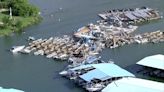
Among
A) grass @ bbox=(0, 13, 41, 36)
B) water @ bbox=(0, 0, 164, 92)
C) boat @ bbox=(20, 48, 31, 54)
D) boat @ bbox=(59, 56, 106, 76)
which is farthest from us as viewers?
grass @ bbox=(0, 13, 41, 36)

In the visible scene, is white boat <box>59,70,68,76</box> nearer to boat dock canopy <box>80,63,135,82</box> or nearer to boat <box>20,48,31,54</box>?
boat dock canopy <box>80,63,135,82</box>

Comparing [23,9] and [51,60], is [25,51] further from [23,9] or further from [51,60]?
[23,9]


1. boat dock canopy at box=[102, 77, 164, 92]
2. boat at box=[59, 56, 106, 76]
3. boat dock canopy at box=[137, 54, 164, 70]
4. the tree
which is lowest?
boat dock canopy at box=[102, 77, 164, 92]

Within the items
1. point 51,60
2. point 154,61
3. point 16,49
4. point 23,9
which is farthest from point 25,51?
point 154,61

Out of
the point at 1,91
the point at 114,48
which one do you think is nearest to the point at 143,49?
the point at 114,48

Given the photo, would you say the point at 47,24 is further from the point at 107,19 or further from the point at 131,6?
the point at 131,6

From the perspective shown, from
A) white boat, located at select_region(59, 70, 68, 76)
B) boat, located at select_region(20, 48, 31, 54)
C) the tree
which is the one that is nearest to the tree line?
the tree
